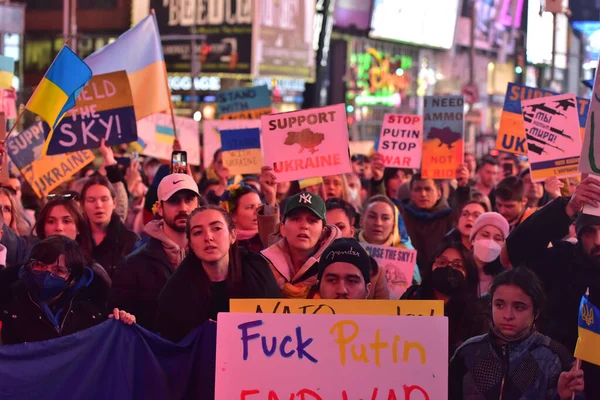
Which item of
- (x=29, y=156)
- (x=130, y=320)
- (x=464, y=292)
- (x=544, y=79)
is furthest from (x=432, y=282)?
(x=544, y=79)

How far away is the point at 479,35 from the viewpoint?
207 ft

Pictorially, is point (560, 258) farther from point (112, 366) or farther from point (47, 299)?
point (47, 299)

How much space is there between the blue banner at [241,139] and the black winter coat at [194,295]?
261 inches

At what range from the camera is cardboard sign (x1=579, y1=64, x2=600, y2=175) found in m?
5.34

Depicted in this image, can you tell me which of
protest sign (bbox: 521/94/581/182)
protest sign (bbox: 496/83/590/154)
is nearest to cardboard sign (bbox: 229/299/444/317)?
protest sign (bbox: 521/94/581/182)

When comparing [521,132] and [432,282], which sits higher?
[521,132]

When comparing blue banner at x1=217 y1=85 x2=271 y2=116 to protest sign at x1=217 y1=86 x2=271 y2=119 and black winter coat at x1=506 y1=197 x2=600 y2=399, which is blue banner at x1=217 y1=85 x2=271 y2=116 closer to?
protest sign at x1=217 y1=86 x2=271 y2=119

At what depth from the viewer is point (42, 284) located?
5.57m

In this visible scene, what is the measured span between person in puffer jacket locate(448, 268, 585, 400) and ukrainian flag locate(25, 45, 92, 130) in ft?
11.5

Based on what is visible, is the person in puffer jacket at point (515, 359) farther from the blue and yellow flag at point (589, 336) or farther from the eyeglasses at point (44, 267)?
the eyeglasses at point (44, 267)

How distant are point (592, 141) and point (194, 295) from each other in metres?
2.04

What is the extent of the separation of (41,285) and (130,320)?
919 mm

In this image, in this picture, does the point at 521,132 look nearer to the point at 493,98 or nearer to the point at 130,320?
the point at 130,320

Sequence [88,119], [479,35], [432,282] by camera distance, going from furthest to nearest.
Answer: [479,35], [88,119], [432,282]
